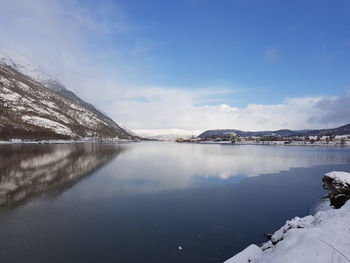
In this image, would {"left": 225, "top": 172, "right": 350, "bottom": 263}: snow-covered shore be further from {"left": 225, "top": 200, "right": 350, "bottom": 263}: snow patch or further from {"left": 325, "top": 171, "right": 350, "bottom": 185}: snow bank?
{"left": 325, "top": 171, "right": 350, "bottom": 185}: snow bank

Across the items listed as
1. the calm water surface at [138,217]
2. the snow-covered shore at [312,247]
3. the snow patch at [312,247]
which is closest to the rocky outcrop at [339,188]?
the calm water surface at [138,217]

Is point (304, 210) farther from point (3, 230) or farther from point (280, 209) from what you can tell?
point (3, 230)

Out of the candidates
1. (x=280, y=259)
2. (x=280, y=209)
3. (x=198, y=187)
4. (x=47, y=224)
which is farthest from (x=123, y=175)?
(x=280, y=259)

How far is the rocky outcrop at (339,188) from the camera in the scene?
20.3 meters

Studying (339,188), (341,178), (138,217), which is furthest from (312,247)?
(341,178)

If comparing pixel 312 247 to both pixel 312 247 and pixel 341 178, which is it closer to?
pixel 312 247

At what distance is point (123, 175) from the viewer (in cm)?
4059

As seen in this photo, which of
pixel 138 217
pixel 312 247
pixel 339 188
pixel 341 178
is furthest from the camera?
pixel 341 178

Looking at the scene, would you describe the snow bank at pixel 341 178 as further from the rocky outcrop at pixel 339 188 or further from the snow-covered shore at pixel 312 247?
the snow-covered shore at pixel 312 247

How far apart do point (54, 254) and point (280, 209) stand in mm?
20462

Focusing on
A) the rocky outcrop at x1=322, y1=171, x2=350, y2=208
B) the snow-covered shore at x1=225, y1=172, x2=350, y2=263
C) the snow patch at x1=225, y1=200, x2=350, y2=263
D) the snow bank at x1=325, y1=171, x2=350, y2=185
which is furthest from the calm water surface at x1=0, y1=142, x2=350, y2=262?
the snow bank at x1=325, y1=171, x2=350, y2=185

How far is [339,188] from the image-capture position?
21.1 meters

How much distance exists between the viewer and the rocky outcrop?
20328 mm

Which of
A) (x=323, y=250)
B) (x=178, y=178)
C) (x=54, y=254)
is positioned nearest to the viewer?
(x=323, y=250)
